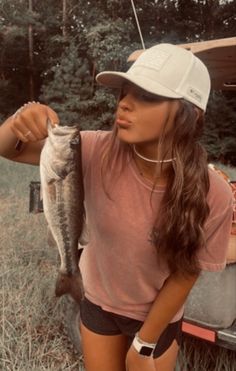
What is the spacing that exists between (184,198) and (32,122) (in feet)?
1.75

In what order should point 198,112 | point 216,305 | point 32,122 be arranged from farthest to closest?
point 216,305
point 198,112
point 32,122

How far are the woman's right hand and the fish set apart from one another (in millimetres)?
25

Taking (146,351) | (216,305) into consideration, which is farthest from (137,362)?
(216,305)

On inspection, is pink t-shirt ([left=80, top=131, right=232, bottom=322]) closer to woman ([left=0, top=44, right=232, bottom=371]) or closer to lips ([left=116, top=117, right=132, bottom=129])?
woman ([left=0, top=44, right=232, bottom=371])

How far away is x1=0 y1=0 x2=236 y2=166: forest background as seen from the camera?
1525 cm

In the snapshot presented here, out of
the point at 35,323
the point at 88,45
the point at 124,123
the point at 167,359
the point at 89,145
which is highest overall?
the point at 124,123

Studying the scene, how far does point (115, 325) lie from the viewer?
1.92 meters

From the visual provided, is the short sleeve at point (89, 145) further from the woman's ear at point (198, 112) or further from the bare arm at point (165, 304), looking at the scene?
the bare arm at point (165, 304)

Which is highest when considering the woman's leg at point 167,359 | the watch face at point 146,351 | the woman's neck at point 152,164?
the woman's neck at point 152,164

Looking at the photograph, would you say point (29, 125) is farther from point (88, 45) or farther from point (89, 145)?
point (88, 45)

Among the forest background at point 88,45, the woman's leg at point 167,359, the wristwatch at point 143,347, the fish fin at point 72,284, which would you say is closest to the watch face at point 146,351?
the wristwatch at point 143,347

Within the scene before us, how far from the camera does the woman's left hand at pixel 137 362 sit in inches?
70.9

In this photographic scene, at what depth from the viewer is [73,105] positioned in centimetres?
1598

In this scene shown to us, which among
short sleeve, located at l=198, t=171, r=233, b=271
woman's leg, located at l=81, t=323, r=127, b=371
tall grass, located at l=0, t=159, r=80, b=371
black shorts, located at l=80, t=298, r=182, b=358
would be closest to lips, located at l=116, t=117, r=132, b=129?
short sleeve, located at l=198, t=171, r=233, b=271
